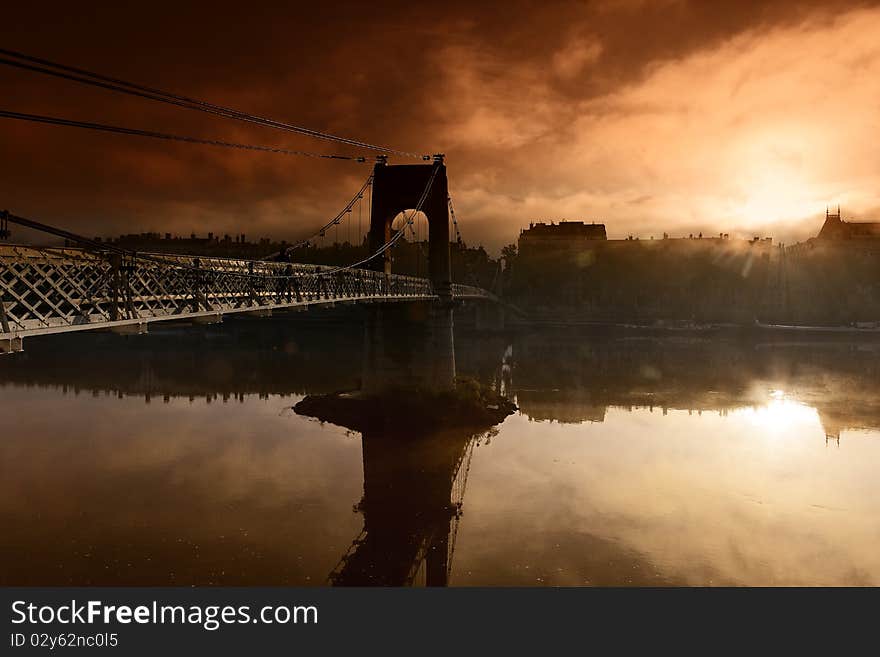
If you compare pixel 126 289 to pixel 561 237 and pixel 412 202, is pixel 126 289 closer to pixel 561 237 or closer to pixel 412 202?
pixel 412 202

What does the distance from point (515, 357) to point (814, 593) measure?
5404 cm

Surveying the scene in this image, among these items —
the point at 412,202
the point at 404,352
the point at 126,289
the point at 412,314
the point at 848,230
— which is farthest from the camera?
the point at 848,230

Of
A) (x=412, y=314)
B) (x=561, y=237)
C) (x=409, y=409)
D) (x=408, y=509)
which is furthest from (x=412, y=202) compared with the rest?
(x=561, y=237)

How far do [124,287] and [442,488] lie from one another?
46.2ft

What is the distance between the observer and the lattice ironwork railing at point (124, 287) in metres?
13.5

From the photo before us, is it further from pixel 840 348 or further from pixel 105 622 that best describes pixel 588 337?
pixel 105 622

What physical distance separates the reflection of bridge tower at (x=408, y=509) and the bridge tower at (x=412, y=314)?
7.61 metres

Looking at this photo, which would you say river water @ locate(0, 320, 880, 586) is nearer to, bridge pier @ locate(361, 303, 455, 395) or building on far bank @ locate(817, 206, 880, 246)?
bridge pier @ locate(361, 303, 455, 395)

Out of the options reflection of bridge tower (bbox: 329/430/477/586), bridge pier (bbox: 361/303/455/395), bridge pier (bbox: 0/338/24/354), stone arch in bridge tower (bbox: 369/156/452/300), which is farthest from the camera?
stone arch in bridge tower (bbox: 369/156/452/300)

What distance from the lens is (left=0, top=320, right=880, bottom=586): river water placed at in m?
A: 18.6

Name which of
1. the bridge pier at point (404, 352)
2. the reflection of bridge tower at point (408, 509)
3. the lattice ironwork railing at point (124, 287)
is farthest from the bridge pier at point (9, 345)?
the bridge pier at point (404, 352)

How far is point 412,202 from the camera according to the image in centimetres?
5094

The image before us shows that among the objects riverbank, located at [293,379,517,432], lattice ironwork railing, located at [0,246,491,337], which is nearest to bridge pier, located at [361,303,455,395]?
riverbank, located at [293,379,517,432]

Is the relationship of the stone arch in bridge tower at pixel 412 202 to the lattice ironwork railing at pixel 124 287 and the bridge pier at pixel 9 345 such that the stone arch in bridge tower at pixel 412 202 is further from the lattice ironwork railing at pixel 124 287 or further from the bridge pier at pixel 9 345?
Result: the bridge pier at pixel 9 345
